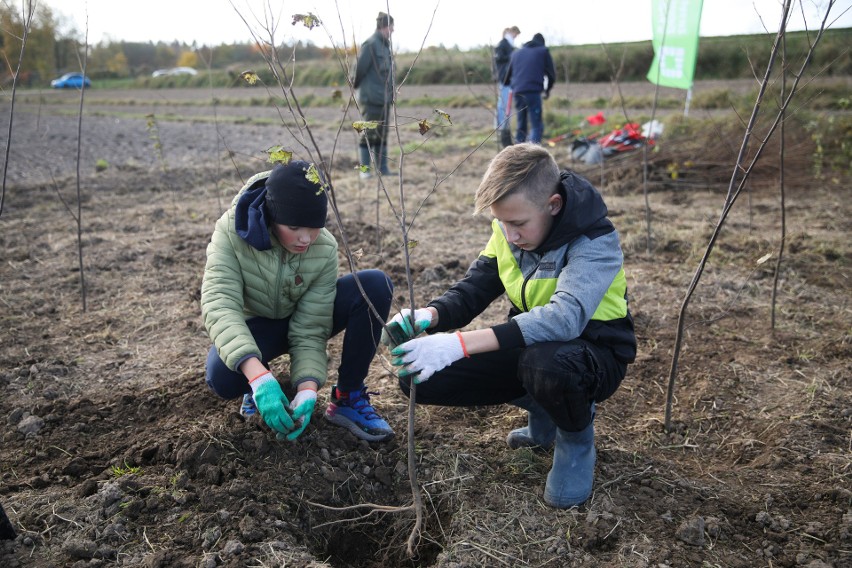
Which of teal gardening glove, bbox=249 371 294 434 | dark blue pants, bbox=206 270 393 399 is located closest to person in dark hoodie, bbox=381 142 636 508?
dark blue pants, bbox=206 270 393 399

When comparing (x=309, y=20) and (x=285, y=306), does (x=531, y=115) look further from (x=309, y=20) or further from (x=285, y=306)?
(x=309, y=20)

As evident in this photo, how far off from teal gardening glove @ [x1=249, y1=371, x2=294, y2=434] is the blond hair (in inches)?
31.6

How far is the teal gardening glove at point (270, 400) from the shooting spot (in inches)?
77.7

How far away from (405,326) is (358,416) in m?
0.55

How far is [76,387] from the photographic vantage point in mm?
2762

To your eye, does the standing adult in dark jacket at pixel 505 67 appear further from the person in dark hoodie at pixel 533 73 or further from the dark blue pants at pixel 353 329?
the dark blue pants at pixel 353 329

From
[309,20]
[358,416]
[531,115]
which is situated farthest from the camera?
[531,115]

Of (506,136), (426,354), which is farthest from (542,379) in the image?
(506,136)

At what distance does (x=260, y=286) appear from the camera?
88.7 inches

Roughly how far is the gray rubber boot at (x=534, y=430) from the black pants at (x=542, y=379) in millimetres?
59

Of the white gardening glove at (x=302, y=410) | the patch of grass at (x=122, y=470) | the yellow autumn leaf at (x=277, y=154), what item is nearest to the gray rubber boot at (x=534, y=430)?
the white gardening glove at (x=302, y=410)

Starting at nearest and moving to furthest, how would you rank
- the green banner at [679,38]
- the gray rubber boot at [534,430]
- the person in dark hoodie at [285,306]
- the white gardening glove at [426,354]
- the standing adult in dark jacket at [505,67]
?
1. the white gardening glove at [426,354]
2. the person in dark hoodie at [285,306]
3. the gray rubber boot at [534,430]
4. the standing adult in dark jacket at [505,67]
5. the green banner at [679,38]

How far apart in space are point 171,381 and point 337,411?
83 centimetres

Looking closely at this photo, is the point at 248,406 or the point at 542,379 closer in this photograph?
the point at 542,379
